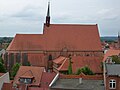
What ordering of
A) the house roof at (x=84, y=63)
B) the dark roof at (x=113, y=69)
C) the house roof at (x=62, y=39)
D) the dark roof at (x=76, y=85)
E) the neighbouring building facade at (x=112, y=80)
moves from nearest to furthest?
1. the neighbouring building facade at (x=112, y=80)
2. the dark roof at (x=113, y=69)
3. the dark roof at (x=76, y=85)
4. the house roof at (x=84, y=63)
5. the house roof at (x=62, y=39)

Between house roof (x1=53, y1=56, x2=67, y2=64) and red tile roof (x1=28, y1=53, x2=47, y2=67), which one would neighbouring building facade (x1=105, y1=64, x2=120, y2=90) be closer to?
house roof (x1=53, y1=56, x2=67, y2=64)

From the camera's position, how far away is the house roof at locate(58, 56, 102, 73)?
6402 centimetres

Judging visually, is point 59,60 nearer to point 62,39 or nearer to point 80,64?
point 80,64

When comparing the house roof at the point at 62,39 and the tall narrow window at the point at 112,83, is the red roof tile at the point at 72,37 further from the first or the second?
the tall narrow window at the point at 112,83

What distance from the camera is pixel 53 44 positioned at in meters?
76.5

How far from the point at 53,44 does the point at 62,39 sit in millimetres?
2662

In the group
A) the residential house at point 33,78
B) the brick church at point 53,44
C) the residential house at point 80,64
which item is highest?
the brick church at point 53,44

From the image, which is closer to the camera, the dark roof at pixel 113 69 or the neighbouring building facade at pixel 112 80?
the neighbouring building facade at pixel 112 80

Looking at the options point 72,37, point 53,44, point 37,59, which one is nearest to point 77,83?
point 37,59

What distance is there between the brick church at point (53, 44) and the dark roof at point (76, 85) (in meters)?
36.9

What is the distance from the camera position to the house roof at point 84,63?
64.0m

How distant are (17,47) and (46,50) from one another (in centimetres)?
719

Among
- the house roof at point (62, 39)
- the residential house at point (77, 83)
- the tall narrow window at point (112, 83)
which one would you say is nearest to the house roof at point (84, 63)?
the house roof at point (62, 39)

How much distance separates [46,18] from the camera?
79188 mm
